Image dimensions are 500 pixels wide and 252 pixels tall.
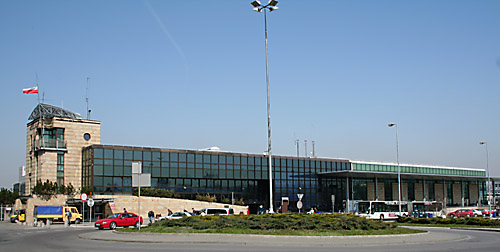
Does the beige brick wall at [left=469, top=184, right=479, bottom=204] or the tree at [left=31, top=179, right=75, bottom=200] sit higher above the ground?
the tree at [left=31, top=179, right=75, bottom=200]

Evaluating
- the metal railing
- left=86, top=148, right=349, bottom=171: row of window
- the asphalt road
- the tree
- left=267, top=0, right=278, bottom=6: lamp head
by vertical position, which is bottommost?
the asphalt road

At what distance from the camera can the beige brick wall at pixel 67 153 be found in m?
59.1

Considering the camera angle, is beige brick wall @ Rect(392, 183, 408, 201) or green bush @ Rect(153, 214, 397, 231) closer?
green bush @ Rect(153, 214, 397, 231)

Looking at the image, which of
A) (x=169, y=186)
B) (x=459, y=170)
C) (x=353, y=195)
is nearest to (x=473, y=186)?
(x=459, y=170)

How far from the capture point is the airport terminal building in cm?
5972

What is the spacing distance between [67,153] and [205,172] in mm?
17533

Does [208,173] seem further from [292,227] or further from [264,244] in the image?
[264,244]

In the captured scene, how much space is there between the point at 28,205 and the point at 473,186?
81.5 metres

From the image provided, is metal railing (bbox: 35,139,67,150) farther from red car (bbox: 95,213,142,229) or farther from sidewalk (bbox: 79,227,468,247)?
sidewalk (bbox: 79,227,468,247)

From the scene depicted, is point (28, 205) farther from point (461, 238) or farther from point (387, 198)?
point (387, 198)

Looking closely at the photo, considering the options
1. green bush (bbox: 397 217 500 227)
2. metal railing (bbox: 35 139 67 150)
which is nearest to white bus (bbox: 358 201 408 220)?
green bush (bbox: 397 217 500 227)

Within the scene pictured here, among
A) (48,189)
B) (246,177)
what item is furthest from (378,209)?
(48,189)

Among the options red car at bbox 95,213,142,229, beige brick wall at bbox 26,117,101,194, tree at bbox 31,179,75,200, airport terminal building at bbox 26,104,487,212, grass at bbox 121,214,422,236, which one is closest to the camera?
grass at bbox 121,214,422,236

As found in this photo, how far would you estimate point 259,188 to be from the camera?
73062mm
